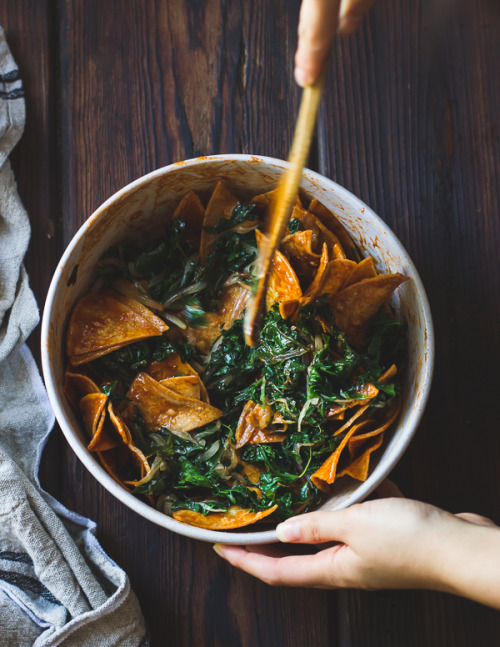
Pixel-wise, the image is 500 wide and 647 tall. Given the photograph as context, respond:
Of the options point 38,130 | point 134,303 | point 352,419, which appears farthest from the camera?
point 38,130

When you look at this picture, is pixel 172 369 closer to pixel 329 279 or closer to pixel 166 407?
pixel 166 407

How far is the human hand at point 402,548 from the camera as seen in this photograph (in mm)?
1122

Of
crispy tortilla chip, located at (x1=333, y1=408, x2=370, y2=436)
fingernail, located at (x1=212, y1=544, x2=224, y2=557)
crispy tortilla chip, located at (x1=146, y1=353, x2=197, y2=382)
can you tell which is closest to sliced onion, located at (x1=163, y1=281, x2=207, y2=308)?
crispy tortilla chip, located at (x1=146, y1=353, x2=197, y2=382)

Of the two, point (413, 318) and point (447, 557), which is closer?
point (447, 557)

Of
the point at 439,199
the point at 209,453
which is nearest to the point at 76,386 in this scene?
the point at 209,453

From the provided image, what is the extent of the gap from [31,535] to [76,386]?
41cm

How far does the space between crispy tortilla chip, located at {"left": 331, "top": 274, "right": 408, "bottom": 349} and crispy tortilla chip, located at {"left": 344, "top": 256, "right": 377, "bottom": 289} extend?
36 millimetres

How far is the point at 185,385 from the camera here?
141cm

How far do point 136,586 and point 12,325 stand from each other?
740 mm

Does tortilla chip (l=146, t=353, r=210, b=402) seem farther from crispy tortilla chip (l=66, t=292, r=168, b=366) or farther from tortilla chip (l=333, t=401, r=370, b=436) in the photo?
tortilla chip (l=333, t=401, r=370, b=436)

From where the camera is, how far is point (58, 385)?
132cm

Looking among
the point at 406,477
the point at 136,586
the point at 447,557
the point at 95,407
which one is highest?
the point at 95,407

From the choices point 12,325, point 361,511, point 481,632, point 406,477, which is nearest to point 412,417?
point 361,511

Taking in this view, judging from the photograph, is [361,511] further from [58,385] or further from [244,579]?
[58,385]
